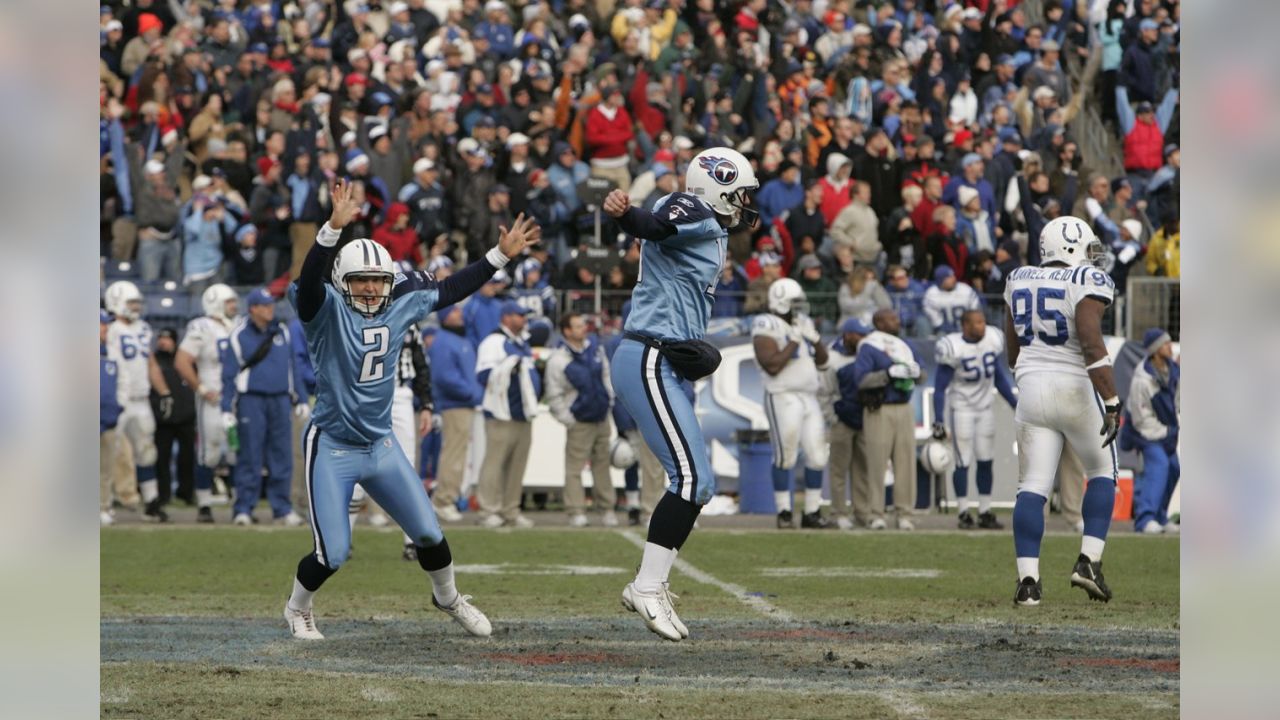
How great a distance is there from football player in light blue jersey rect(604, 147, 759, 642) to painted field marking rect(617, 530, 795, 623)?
1.50 metres

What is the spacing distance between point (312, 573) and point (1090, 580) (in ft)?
13.6

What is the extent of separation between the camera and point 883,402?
50.2 ft

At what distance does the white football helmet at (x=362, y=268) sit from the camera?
7.82 meters

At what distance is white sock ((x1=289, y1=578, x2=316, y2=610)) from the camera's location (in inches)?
312

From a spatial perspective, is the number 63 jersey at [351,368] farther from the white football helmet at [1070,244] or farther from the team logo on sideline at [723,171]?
the white football helmet at [1070,244]

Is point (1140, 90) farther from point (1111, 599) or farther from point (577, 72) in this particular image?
point (1111, 599)

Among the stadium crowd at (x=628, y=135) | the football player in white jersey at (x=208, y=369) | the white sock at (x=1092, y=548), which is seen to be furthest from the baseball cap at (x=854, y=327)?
the white sock at (x=1092, y=548)

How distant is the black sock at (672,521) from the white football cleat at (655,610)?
0.21m

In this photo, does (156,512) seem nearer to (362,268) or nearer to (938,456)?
(938,456)

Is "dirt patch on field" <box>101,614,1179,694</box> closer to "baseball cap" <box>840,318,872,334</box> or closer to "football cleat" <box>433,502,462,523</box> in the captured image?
"football cleat" <box>433,502,462,523</box>
